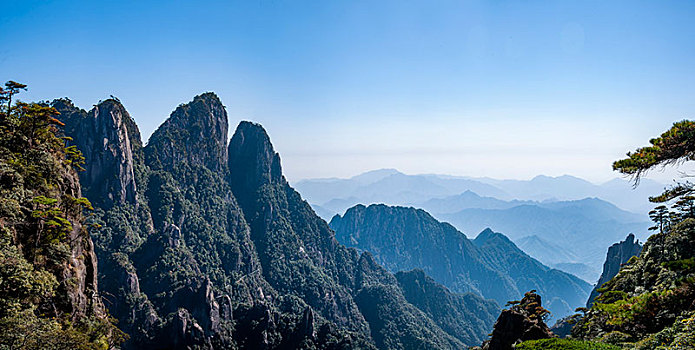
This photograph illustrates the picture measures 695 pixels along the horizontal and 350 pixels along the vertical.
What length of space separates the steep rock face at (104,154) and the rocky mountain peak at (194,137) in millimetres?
18946

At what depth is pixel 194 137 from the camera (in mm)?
119750

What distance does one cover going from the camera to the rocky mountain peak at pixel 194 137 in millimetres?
108438

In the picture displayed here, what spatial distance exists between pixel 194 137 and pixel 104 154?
37753mm

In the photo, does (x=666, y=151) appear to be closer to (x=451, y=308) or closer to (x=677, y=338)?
(x=677, y=338)

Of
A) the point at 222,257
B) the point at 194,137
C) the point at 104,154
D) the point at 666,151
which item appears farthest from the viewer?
the point at 194,137

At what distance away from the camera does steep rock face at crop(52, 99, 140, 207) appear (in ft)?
268

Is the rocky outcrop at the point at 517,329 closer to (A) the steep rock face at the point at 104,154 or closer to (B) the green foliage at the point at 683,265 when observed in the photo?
(B) the green foliage at the point at 683,265

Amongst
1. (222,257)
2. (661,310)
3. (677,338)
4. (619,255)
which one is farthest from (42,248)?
(619,255)

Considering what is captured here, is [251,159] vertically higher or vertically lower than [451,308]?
higher

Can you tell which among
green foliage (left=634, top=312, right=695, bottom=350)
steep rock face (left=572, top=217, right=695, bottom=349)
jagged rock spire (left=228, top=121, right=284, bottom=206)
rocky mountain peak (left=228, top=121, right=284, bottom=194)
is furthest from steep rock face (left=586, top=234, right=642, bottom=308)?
jagged rock spire (left=228, top=121, right=284, bottom=206)

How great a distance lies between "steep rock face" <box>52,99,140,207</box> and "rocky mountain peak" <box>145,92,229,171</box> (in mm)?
18946

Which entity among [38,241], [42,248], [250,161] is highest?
[250,161]

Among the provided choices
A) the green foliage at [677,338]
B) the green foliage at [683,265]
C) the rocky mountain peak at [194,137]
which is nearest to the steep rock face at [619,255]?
the green foliage at [683,265]

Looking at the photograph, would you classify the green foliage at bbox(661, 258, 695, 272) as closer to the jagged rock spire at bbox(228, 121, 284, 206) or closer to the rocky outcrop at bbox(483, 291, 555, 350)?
the rocky outcrop at bbox(483, 291, 555, 350)
